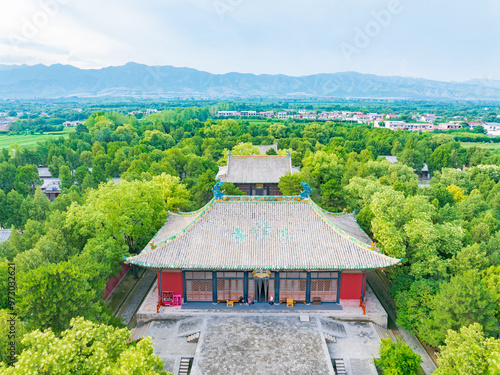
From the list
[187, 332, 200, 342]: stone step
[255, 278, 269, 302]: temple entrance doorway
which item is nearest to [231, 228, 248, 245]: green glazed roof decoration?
[255, 278, 269, 302]: temple entrance doorway

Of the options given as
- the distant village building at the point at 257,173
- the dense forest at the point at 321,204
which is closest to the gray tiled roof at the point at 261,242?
the dense forest at the point at 321,204

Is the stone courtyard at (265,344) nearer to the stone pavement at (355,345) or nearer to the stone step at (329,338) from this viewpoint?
the stone pavement at (355,345)

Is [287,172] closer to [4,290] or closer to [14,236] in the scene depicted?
[14,236]

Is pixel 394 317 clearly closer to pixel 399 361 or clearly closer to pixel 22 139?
pixel 399 361

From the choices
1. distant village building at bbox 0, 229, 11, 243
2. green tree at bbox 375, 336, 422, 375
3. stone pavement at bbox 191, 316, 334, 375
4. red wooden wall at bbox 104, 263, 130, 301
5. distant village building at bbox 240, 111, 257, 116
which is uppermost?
green tree at bbox 375, 336, 422, 375

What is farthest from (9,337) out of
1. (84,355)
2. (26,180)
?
(26,180)

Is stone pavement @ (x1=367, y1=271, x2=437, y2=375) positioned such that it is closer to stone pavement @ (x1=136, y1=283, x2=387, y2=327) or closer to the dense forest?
the dense forest
